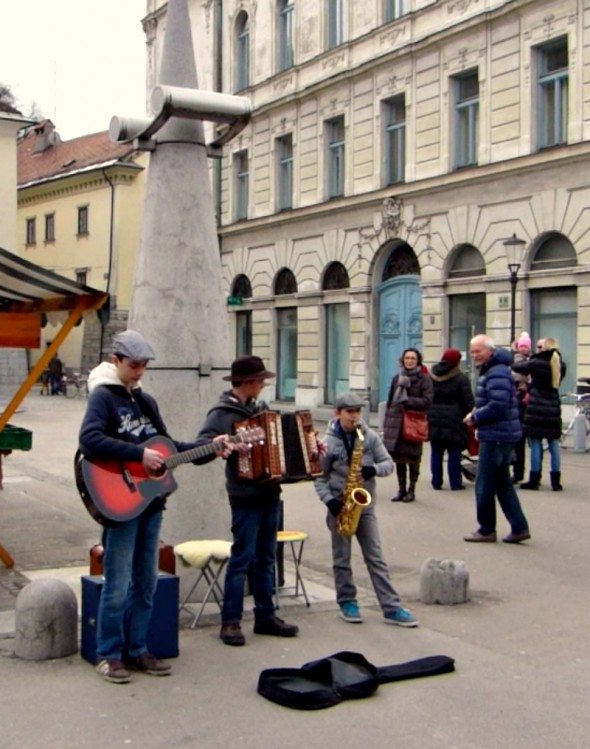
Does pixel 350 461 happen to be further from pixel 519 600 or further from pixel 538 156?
pixel 538 156

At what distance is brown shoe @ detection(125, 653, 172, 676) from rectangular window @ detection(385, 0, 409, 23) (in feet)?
79.0

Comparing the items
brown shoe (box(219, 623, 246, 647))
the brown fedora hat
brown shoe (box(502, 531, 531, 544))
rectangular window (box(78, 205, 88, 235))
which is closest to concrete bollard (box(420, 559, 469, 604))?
brown shoe (box(219, 623, 246, 647))

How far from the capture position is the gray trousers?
24.6ft

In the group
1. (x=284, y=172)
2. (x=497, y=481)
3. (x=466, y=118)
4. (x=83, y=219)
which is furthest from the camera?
(x=83, y=219)

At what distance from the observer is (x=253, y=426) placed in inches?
264

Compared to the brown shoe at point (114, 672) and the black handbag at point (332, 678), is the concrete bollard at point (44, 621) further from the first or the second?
the black handbag at point (332, 678)

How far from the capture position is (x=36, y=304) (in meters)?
10.3

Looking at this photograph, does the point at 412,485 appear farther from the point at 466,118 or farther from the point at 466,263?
the point at 466,118

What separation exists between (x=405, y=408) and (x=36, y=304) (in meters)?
4.89

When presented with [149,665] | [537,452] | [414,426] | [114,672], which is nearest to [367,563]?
[149,665]

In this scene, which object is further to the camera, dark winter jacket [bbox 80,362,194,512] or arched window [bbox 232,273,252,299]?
arched window [bbox 232,273,252,299]

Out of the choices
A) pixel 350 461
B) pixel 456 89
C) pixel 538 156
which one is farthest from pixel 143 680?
pixel 456 89

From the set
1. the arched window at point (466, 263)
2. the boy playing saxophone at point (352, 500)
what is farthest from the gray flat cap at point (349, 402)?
the arched window at point (466, 263)

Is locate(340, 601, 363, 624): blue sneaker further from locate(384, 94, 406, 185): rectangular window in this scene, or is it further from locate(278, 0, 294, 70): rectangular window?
locate(278, 0, 294, 70): rectangular window
